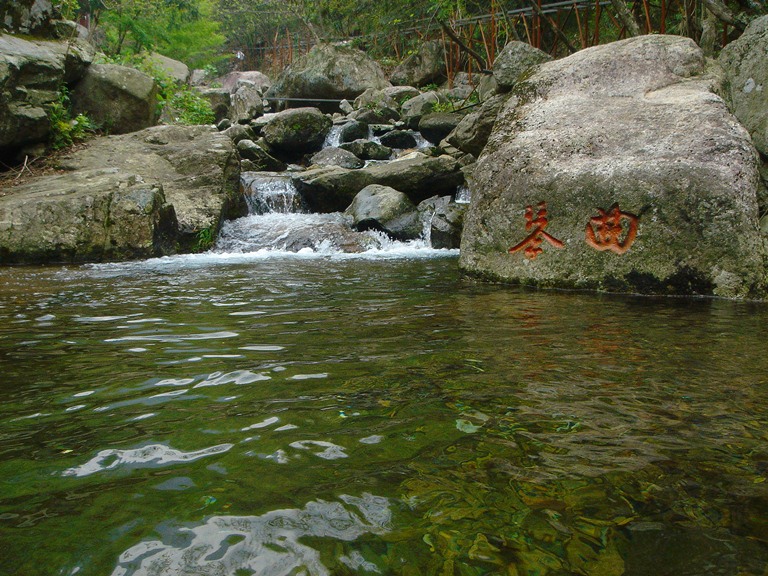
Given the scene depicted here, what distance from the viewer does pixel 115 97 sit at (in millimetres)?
12117

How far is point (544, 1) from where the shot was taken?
1925cm

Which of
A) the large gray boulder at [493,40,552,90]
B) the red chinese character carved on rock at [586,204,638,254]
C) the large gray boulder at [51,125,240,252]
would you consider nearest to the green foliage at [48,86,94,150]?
the large gray boulder at [51,125,240,252]

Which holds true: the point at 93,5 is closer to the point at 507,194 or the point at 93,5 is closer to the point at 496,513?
the point at 507,194

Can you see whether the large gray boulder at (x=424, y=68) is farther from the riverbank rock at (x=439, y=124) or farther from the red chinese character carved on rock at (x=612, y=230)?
the red chinese character carved on rock at (x=612, y=230)

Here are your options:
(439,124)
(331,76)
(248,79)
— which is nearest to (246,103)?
(331,76)

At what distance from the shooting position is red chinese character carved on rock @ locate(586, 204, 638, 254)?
5363 millimetres

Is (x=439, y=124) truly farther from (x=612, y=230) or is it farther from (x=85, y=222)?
(x=612, y=230)

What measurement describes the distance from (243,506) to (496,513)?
71 cm

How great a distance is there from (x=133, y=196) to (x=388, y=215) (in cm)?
442

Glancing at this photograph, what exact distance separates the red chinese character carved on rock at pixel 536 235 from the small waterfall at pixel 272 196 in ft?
25.5

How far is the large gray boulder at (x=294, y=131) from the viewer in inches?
651

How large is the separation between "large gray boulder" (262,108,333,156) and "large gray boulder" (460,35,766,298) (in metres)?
10.8

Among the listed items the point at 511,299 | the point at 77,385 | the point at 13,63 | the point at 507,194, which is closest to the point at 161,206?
the point at 13,63

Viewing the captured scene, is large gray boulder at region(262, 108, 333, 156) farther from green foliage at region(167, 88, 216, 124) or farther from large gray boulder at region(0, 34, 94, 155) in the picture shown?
large gray boulder at region(0, 34, 94, 155)
